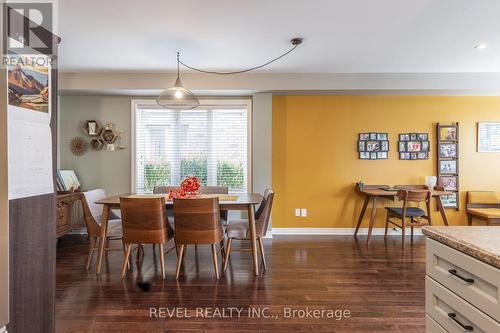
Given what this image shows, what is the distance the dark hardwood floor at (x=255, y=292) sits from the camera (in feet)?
6.66

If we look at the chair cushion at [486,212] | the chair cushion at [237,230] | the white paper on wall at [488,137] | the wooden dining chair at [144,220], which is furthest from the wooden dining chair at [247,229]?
the white paper on wall at [488,137]

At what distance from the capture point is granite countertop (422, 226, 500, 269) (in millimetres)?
995

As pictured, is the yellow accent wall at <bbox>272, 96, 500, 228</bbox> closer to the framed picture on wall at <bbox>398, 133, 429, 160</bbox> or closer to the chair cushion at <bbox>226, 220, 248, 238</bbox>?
the framed picture on wall at <bbox>398, 133, 429, 160</bbox>

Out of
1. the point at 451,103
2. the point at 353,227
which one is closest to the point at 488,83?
the point at 451,103

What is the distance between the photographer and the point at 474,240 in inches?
44.8

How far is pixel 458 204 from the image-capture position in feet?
14.7

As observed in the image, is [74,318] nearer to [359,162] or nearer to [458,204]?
[359,162]

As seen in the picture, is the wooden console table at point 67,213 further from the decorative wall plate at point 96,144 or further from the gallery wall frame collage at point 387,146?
the gallery wall frame collage at point 387,146

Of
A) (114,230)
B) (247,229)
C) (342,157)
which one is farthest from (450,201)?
(114,230)

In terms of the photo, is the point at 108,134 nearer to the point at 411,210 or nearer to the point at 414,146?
the point at 411,210

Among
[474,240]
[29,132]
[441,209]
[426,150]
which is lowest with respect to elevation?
[441,209]

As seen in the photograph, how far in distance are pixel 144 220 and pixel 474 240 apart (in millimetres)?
2538

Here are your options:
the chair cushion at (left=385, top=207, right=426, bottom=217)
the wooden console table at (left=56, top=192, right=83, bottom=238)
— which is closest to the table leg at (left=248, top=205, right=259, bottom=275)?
the chair cushion at (left=385, top=207, right=426, bottom=217)

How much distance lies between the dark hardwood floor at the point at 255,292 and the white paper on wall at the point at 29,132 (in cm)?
144
